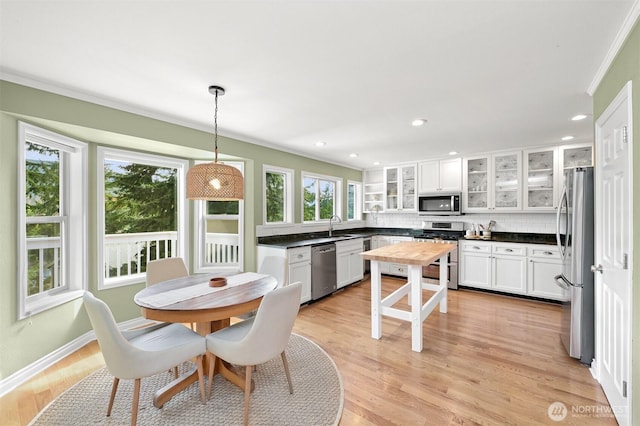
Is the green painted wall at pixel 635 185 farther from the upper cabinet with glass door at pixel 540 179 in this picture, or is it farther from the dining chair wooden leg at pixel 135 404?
the upper cabinet with glass door at pixel 540 179

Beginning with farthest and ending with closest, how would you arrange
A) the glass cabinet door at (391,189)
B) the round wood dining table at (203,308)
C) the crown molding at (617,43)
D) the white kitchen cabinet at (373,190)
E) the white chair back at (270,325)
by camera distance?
the white kitchen cabinet at (373,190)
the glass cabinet door at (391,189)
the round wood dining table at (203,308)
the white chair back at (270,325)
the crown molding at (617,43)

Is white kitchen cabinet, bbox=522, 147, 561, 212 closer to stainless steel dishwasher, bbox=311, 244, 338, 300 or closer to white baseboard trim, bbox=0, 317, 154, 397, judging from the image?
stainless steel dishwasher, bbox=311, 244, 338, 300

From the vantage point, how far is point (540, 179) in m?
4.48

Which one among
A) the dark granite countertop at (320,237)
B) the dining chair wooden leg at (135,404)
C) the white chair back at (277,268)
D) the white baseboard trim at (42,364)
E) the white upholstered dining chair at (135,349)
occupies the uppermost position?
the dark granite countertop at (320,237)

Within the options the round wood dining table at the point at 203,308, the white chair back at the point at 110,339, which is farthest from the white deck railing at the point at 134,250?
the white chair back at the point at 110,339

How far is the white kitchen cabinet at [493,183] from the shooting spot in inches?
183

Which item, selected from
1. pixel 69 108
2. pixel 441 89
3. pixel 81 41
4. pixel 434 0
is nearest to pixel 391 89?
pixel 441 89

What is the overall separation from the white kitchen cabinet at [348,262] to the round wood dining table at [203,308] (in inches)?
89.5

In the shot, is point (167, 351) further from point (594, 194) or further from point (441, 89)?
point (594, 194)

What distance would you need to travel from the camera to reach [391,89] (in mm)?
2404

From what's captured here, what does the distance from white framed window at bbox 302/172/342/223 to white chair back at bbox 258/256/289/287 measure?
195cm

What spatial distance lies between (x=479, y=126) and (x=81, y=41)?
12.6 ft

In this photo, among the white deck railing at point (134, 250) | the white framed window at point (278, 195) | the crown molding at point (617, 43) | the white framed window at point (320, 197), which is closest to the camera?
the crown molding at point (617, 43)

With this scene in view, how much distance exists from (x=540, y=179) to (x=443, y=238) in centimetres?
173
